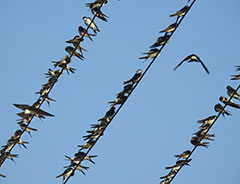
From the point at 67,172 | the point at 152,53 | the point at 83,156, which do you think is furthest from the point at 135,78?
the point at 67,172

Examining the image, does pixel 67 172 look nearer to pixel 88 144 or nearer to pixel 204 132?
pixel 88 144

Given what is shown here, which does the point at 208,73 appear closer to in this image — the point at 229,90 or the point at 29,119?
the point at 229,90

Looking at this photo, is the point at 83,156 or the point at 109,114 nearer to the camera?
the point at 109,114

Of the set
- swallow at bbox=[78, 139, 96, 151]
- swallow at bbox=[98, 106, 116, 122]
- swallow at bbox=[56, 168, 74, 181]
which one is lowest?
swallow at bbox=[56, 168, 74, 181]

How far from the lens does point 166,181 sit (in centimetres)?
686

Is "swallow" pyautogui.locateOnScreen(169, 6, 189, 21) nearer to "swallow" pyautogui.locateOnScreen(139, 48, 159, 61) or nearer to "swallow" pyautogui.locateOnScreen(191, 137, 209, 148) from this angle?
"swallow" pyautogui.locateOnScreen(139, 48, 159, 61)

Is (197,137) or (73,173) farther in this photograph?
(73,173)

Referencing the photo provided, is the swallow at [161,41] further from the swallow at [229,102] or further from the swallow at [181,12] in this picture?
the swallow at [229,102]

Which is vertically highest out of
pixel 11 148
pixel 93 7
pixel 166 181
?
pixel 93 7

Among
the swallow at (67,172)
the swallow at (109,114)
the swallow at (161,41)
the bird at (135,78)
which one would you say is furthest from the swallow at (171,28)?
the swallow at (67,172)

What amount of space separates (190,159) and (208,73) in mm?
1698

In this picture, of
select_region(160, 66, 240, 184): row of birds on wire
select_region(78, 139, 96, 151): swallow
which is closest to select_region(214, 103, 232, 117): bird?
select_region(160, 66, 240, 184): row of birds on wire

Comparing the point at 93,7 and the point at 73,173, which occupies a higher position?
the point at 93,7

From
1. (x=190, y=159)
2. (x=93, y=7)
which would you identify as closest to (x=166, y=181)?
(x=190, y=159)
